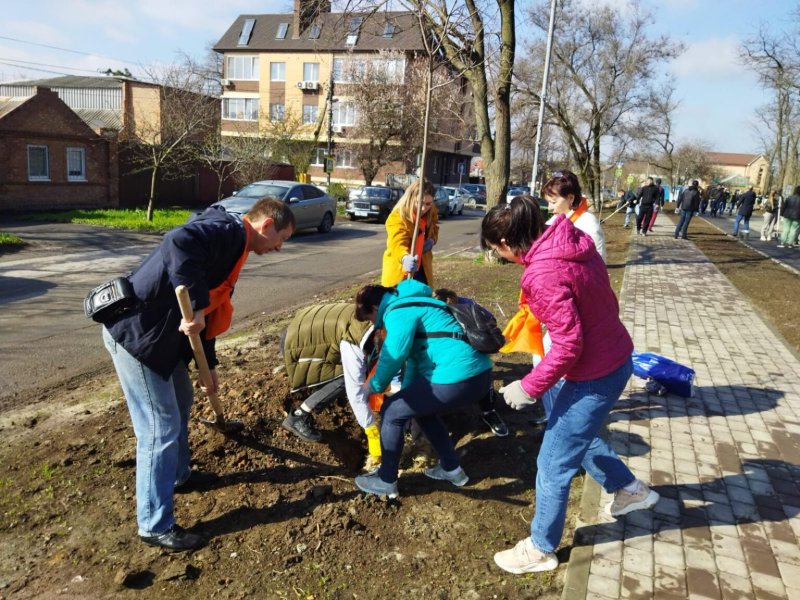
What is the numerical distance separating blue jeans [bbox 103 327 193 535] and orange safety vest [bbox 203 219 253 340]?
431 millimetres

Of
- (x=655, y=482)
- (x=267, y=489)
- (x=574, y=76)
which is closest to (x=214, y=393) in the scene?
(x=267, y=489)

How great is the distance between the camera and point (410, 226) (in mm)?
5016

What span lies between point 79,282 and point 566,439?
31.1 feet

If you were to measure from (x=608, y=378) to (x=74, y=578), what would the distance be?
2.64 metres

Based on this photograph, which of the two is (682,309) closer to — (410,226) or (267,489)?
(410,226)

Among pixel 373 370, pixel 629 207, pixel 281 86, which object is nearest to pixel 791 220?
pixel 629 207

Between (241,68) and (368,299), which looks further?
(241,68)

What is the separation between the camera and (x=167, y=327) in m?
2.79

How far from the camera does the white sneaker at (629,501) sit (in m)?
3.25

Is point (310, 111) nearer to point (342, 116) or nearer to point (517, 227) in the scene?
point (342, 116)

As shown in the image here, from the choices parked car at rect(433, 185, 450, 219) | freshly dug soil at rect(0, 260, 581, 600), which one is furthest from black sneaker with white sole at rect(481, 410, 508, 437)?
parked car at rect(433, 185, 450, 219)

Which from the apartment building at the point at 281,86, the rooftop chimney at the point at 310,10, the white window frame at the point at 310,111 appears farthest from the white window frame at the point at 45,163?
the white window frame at the point at 310,111

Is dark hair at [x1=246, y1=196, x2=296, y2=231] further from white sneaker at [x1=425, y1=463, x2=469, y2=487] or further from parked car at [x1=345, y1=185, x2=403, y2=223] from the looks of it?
parked car at [x1=345, y1=185, x2=403, y2=223]

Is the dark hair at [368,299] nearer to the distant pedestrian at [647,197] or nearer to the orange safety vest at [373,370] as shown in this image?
the orange safety vest at [373,370]
